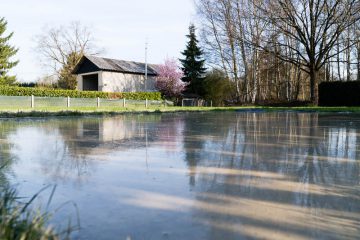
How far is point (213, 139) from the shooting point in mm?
7805

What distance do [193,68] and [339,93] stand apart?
15932mm

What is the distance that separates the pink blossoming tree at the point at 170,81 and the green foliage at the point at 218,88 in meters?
3.28

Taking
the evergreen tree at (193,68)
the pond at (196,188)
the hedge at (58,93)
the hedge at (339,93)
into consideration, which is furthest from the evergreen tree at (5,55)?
the pond at (196,188)

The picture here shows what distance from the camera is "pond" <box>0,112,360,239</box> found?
102 inches

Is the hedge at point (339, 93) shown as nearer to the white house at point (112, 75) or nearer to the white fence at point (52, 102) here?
the white fence at point (52, 102)

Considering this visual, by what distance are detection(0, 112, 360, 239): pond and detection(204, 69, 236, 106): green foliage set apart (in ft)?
106

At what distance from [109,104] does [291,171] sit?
72.1ft

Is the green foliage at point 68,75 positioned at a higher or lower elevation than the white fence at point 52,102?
higher

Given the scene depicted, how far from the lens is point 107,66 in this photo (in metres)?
40.5

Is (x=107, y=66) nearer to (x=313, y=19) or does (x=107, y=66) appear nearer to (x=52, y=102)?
(x=52, y=102)

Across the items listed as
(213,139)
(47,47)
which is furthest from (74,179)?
(47,47)

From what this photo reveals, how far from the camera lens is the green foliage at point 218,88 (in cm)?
3866

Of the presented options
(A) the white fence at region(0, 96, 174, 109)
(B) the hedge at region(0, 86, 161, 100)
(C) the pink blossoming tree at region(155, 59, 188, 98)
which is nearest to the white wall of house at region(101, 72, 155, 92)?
(C) the pink blossoming tree at region(155, 59, 188, 98)

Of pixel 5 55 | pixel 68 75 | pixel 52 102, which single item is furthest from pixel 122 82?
pixel 52 102
